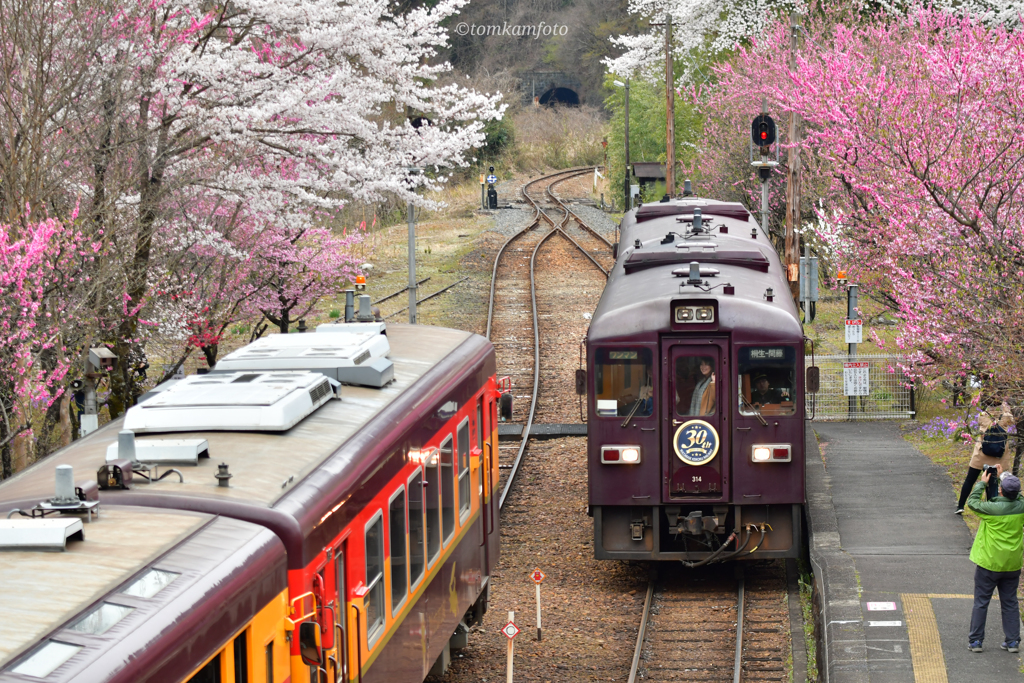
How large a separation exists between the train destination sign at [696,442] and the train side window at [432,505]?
3826 millimetres

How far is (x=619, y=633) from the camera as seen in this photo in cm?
1173

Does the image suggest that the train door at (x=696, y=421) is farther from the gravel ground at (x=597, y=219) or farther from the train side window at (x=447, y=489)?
the gravel ground at (x=597, y=219)

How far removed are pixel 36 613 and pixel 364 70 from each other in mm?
16605

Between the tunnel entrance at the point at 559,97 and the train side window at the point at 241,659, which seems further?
the tunnel entrance at the point at 559,97

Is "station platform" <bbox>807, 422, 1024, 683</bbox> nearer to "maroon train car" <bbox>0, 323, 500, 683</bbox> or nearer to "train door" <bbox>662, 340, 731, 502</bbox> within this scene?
"train door" <bbox>662, 340, 731, 502</bbox>

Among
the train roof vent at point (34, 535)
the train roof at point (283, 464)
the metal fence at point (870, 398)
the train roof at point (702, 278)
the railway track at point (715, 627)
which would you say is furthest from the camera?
the metal fence at point (870, 398)

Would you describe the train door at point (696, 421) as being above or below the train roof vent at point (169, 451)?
below

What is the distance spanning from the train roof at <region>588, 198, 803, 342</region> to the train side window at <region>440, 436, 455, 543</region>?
10.6 feet

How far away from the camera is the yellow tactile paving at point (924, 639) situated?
31.5 feet

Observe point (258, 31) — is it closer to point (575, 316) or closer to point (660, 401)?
point (660, 401)

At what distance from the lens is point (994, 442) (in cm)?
1197

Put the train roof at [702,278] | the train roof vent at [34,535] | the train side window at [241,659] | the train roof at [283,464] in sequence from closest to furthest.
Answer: the train roof vent at [34,535] → the train side window at [241,659] → the train roof at [283,464] → the train roof at [702,278]

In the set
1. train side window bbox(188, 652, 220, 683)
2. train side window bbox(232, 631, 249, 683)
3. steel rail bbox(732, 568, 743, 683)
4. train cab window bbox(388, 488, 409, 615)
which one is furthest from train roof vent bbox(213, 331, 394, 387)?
steel rail bbox(732, 568, 743, 683)

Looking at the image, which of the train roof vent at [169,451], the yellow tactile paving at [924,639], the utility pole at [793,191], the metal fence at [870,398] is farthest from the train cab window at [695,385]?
the utility pole at [793,191]
